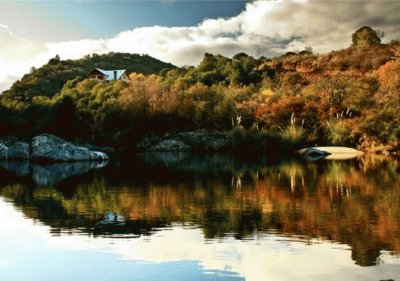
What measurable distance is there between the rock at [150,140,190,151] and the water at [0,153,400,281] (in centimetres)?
2292

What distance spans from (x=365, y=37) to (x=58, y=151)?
61770 mm

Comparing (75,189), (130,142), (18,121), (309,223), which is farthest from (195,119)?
(309,223)

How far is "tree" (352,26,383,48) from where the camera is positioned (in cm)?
7666

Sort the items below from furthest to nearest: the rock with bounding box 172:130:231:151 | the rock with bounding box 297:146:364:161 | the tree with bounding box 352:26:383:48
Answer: the tree with bounding box 352:26:383:48 < the rock with bounding box 172:130:231:151 < the rock with bounding box 297:146:364:161

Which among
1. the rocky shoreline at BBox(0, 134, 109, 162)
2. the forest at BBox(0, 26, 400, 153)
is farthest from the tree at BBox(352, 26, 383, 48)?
the rocky shoreline at BBox(0, 134, 109, 162)

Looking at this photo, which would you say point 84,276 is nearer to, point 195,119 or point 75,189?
point 75,189

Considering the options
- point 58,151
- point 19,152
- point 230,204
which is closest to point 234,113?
point 58,151

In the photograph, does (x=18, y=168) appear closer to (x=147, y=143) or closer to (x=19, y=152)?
(x=19, y=152)

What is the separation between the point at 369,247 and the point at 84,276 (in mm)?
3733

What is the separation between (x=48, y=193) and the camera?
14.3m

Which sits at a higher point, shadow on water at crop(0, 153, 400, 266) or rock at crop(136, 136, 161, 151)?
rock at crop(136, 136, 161, 151)

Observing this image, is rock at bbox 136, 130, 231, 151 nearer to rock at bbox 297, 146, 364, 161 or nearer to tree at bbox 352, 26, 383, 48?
rock at bbox 297, 146, 364, 161

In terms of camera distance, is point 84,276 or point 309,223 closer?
point 84,276

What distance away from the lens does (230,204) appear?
11414mm
